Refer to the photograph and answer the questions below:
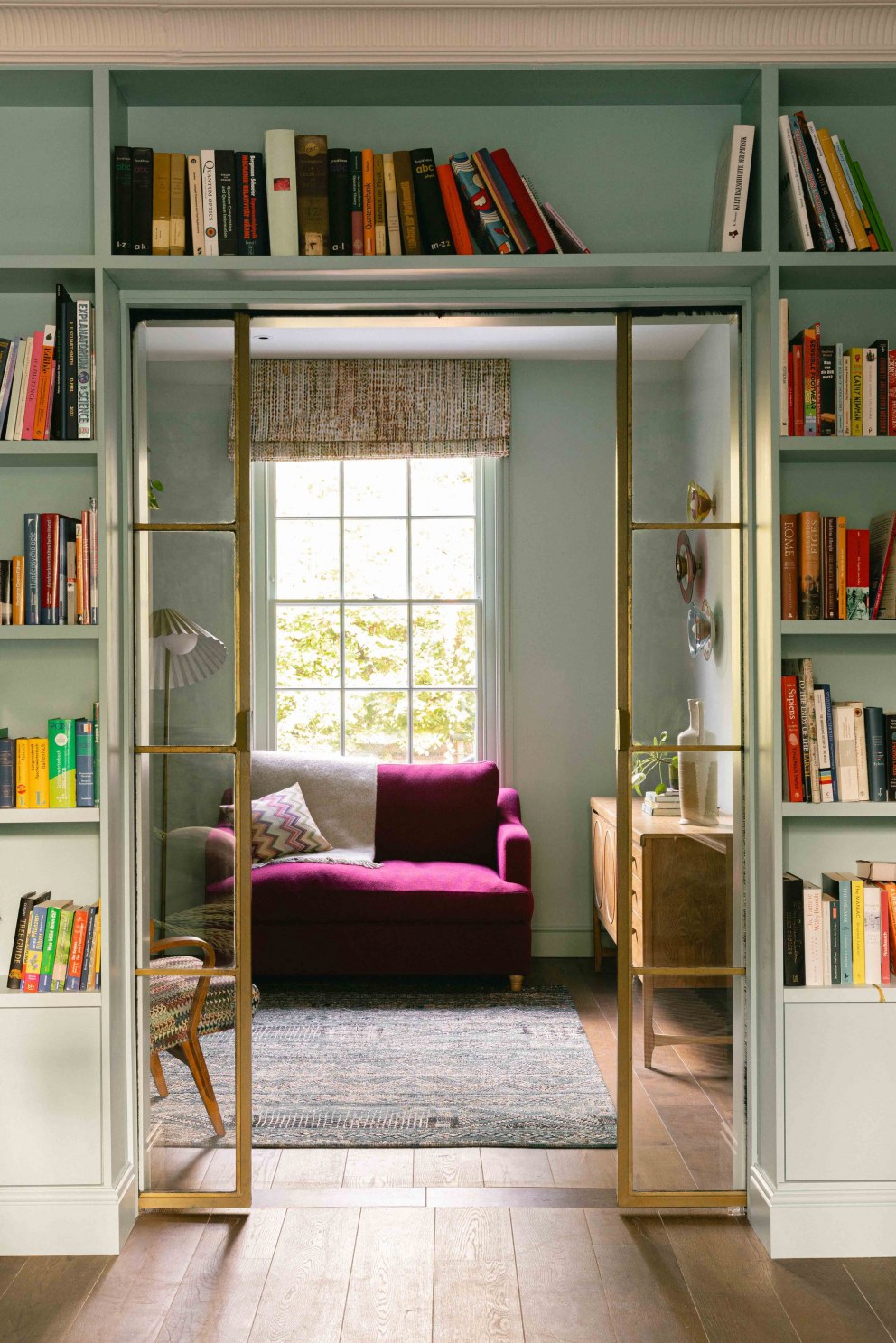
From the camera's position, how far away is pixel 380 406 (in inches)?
213

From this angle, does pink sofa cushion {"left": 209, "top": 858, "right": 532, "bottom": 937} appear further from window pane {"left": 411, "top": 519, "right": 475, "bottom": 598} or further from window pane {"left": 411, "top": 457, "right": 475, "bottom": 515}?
window pane {"left": 411, "top": 457, "right": 475, "bottom": 515}

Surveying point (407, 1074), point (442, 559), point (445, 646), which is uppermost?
point (442, 559)

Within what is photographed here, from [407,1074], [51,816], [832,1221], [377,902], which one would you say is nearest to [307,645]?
[377,902]

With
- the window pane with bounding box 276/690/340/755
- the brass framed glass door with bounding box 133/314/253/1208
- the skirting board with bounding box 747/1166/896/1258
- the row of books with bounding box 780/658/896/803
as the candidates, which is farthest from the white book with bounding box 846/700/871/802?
the window pane with bounding box 276/690/340/755

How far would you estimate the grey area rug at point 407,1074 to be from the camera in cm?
321

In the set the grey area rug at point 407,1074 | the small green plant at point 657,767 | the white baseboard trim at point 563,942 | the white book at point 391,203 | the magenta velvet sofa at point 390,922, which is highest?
the white book at point 391,203

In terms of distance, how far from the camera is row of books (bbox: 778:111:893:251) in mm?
2514

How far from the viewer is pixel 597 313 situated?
275cm

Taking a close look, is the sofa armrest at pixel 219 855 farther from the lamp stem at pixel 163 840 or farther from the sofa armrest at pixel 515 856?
the sofa armrest at pixel 515 856

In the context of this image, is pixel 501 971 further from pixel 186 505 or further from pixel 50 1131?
pixel 186 505

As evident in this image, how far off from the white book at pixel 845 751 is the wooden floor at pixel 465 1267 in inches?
30.0

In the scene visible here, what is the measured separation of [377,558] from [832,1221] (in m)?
3.82

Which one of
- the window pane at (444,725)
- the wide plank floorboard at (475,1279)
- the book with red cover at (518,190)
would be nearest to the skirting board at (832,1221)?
the wide plank floorboard at (475,1279)

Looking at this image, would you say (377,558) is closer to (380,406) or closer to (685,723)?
(380,406)
